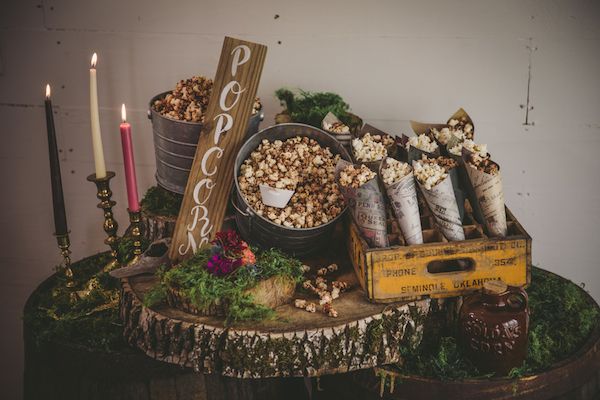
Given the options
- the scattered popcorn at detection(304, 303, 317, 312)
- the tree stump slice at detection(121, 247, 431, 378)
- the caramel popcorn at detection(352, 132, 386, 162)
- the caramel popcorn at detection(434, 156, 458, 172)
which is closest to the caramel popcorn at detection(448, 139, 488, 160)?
the caramel popcorn at detection(434, 156, 458, 172)

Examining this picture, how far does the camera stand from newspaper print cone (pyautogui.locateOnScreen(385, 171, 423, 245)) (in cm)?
211

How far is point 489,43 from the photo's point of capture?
291 centimetres

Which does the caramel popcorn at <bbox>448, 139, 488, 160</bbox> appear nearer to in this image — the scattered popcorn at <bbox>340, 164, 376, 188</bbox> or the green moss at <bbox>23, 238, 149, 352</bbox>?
the scattered popcorn at <bbox>340, 164, 376, 188</bbox>

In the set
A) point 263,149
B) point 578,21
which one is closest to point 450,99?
point 578,21

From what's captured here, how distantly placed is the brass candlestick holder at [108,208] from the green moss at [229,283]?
0.46m

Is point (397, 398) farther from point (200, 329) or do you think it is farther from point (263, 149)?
point (263, 149)

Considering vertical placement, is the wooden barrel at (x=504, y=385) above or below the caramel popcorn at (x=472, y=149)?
below

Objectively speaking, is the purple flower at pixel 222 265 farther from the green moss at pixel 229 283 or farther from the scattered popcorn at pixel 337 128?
the scattered popcorn at pixel 337 128

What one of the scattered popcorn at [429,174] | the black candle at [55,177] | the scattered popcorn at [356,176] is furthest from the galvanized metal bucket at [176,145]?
the scattered popcorn at [429,174]

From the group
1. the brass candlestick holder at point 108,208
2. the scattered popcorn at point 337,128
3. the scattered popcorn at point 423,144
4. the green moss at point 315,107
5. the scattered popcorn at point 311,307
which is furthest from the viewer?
the green moss at point 315,107

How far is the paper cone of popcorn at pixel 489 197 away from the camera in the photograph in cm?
216

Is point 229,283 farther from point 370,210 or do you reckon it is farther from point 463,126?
point 463,126

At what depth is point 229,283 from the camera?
2.07 m

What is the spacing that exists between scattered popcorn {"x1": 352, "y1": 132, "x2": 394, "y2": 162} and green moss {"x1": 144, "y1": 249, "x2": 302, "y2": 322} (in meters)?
0.49
